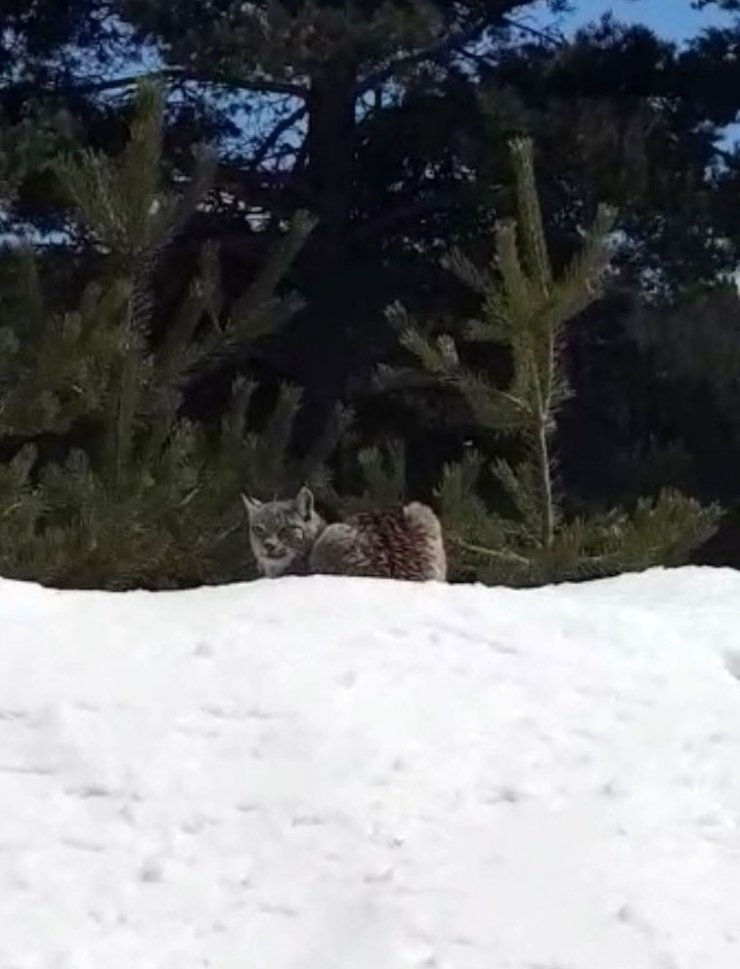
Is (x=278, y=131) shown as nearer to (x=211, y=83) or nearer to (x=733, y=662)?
(x=211, y=83)

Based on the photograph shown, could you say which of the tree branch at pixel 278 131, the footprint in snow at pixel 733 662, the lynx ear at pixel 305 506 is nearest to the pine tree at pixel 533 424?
the lynx ear at pixel 305 506

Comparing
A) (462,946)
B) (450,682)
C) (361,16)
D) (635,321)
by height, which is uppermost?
(361,16)

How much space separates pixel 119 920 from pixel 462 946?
694 millimetres

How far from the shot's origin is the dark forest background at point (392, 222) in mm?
12766

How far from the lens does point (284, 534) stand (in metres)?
8.30

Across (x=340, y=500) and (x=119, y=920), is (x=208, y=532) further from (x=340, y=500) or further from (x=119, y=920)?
(x=119, y=920)

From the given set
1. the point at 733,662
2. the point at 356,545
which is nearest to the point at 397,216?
the point at 356,545

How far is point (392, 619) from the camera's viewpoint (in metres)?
5.77

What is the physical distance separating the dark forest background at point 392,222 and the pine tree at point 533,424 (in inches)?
60.7

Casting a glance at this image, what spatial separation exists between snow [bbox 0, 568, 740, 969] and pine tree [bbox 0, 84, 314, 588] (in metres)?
3.62

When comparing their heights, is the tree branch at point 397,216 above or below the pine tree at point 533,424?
above

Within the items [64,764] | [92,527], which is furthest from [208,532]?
[64,764]

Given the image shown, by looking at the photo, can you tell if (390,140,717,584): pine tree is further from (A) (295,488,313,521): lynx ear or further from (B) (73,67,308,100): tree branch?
(B) (73,67,308,100): tree branch

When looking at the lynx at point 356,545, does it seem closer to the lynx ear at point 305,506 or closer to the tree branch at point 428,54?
the lynx ear at point 305,506
